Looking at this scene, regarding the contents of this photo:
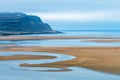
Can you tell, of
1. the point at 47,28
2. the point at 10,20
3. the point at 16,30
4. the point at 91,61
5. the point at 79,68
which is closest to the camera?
the point at 79,68

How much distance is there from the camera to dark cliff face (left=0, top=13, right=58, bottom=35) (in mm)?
153950

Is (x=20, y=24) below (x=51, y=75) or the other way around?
below

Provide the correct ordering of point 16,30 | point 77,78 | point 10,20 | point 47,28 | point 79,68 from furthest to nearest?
point 47,28
point 10,20
point 16,30
point 79,68
point 77,78

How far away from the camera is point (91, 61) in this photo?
32.9m

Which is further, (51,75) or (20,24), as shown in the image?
(20,24)

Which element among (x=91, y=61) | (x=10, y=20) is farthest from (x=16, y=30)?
(x=91, y=61)

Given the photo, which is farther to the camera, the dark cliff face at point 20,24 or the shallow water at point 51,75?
the dark cliff face at point 20,24

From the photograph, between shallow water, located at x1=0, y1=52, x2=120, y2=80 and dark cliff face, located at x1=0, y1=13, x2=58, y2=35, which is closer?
shallow water, located at x1=0, y1=52, x2=120, y2=80

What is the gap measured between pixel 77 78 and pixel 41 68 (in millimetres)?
5404

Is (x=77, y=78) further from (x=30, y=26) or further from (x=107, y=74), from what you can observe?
(x=30, y=26)

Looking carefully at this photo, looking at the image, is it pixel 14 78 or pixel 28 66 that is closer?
pixel 14 78

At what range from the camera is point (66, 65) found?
3045 centimetres

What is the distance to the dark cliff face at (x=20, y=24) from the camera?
15395cm

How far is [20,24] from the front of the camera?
163 m
